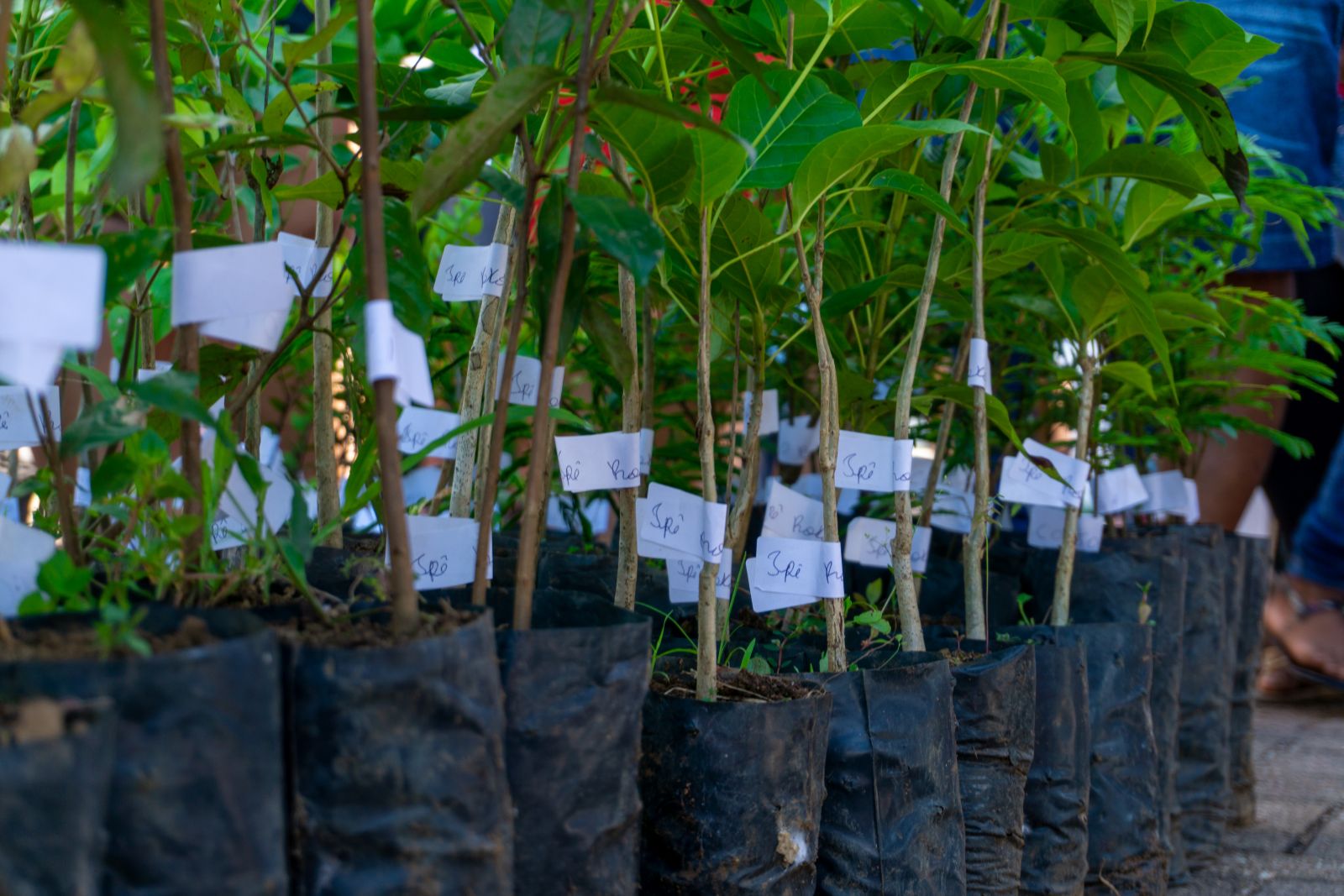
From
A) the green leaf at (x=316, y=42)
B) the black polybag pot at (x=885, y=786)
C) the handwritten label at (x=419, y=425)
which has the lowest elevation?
the black polybag pot at (x=885, y=786)

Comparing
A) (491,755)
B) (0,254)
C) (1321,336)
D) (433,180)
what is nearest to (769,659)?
(491,755)

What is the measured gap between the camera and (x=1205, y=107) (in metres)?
0.95

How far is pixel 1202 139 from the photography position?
98 cm

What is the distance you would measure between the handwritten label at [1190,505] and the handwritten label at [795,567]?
1008 mm

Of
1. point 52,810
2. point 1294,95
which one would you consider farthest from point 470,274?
point 1294,95

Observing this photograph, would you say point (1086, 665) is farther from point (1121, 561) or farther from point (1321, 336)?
point (1321, 336)

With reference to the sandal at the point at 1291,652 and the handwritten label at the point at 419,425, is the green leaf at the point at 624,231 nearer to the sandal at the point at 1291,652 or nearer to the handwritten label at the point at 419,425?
the handwritten label at the point at 419,425

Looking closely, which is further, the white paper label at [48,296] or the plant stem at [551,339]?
the plant stem at [551,339]

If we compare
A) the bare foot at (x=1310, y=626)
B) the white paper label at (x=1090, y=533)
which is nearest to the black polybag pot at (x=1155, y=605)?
the white paper label at (x=1090, y=533)

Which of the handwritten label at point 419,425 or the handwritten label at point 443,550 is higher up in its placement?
the handwritten label at point 419,425

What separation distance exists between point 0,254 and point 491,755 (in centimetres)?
34

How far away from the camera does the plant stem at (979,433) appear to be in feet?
3.59

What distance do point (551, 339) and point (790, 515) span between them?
0.52 metres

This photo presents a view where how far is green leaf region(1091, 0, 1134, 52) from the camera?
0.90m
